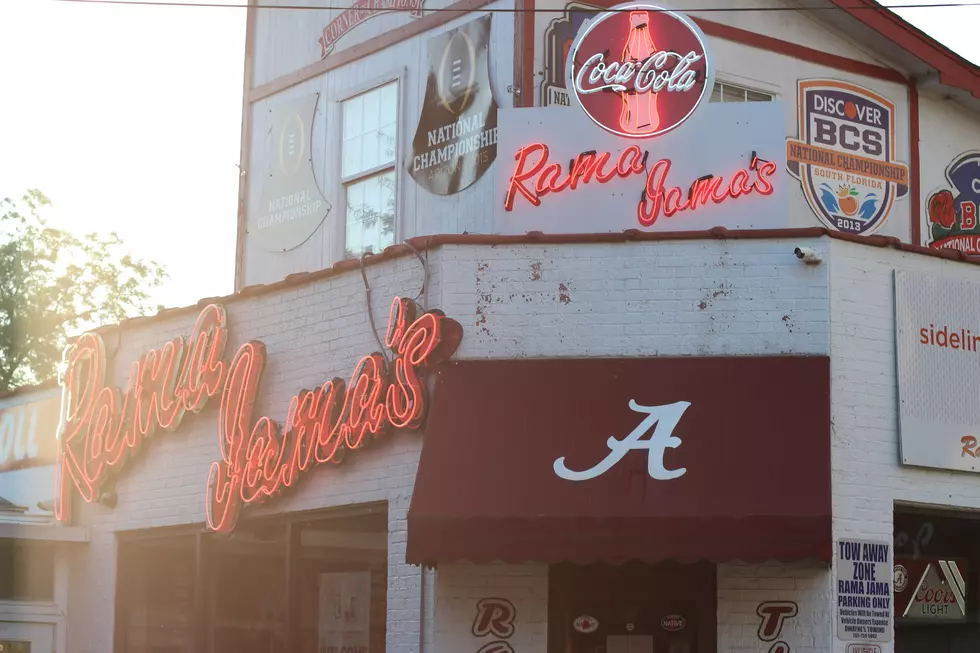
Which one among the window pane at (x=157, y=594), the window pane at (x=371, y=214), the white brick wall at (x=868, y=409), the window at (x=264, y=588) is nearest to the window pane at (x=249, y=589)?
the window at (x=264, y=588)

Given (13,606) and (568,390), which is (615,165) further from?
(13,606)

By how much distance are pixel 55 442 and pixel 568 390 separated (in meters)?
8.18

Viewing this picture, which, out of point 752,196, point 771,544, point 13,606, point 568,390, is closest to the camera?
point 771,544

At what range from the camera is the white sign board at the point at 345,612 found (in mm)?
12719

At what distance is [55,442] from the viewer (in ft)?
57.1

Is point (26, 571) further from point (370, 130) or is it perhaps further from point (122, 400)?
point (370, 130)

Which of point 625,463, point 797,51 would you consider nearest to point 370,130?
point 797,51

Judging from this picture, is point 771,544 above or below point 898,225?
below

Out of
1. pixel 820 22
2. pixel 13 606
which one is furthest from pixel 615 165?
pixel 13 606

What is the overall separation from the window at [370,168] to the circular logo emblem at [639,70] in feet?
9.73

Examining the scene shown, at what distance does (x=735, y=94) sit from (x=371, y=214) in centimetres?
412

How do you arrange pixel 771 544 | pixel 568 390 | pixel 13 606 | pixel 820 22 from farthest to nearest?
1. pixel 820 22
2. pixel 13 606
3. pixel 568 390
4. pixel 771 544

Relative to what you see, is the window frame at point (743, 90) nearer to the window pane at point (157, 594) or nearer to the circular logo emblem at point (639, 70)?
the circular logo emblem at point (639, 70)

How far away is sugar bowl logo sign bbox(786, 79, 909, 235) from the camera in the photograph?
15.9 metres
